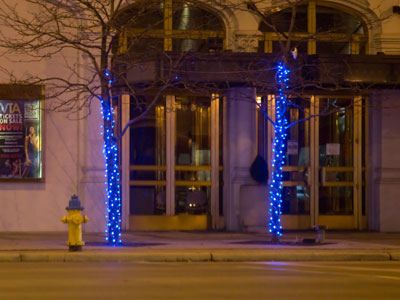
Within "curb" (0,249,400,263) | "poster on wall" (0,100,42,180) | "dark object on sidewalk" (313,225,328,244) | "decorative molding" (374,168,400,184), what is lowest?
"curb" (0,249,400,263)

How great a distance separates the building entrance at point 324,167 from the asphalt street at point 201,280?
5278 mm

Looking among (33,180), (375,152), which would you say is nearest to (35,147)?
(33,180)

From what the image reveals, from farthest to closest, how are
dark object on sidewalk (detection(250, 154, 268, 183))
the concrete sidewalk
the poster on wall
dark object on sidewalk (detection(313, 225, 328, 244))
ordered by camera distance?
dark object on sidewalk (detection(250, 154, 268, 183)) < the poster on wall < dark object on sidewalk (detection(313, 225, 328, 244)) < the concrete sidewalk

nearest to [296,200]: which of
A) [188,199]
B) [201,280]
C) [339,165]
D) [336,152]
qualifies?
[339,165]

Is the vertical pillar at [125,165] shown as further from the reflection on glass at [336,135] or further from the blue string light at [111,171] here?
the reflection on glass at [336,135]

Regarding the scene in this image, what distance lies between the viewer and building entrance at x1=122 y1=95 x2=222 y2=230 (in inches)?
719

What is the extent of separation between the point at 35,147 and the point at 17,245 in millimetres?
3328

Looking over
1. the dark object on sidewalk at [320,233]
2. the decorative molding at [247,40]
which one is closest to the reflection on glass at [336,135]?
the decorative molding at [247,40]

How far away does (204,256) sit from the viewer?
13531mm

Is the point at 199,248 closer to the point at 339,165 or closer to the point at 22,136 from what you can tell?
the point at 22,136

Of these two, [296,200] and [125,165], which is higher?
[125,165]

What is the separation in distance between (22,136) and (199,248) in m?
5.59

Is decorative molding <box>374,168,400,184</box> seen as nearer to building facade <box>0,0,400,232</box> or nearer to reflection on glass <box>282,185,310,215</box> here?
building facade <box>0,0,400,232</box>

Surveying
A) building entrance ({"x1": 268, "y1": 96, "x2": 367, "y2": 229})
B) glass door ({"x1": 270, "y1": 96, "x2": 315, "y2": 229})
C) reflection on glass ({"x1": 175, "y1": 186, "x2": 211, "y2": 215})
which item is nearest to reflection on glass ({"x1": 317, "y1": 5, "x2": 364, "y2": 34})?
building entrance ({"x1": 268, "y1": 96, "x2": 367, "y2": 229})
